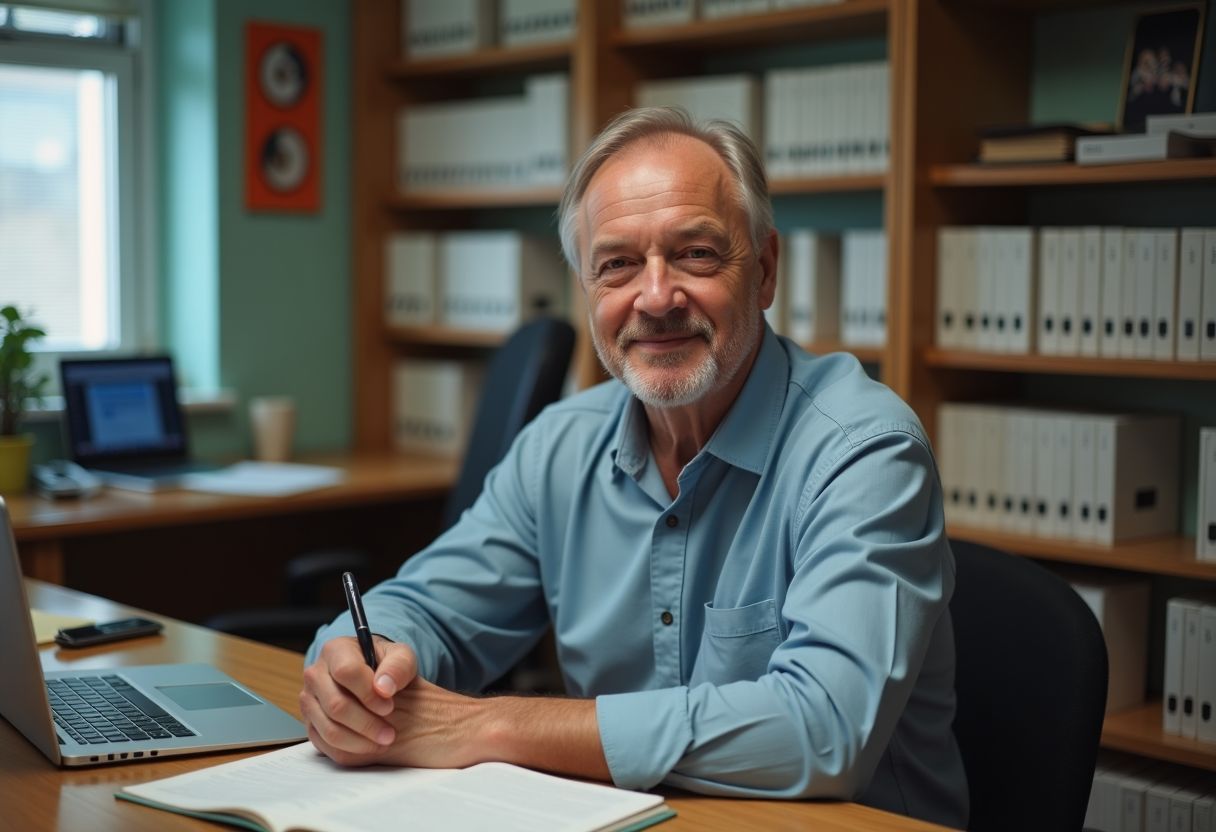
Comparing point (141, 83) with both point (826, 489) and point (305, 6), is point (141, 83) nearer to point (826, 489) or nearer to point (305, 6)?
point (305, 6)

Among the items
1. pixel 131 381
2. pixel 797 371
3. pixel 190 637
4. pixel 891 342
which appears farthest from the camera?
pixel 131 381

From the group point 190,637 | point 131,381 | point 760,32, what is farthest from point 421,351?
point 190,637

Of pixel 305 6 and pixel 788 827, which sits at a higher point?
pixel 305 6

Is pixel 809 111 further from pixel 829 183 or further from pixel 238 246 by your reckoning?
pixel 238 246

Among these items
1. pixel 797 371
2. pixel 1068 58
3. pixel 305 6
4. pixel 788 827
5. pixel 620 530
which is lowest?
pixel 788 827

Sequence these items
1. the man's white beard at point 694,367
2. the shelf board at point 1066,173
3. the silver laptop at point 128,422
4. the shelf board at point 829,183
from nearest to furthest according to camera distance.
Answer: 1. the man's white beard at point 694,367
2. the shelf board at point 1066,173
3. the shelf board at point 829,183
4. the silver laptop at point 128,422

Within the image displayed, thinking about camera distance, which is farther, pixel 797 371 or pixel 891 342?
pixel 891 342

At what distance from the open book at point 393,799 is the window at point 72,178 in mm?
2733

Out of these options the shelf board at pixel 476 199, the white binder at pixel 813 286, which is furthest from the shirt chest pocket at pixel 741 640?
the shelf board at pixel 476 199

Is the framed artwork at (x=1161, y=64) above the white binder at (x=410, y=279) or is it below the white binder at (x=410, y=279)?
above

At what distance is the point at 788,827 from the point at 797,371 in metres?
0.66

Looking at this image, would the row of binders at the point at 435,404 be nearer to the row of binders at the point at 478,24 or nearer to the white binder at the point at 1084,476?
the row of binders at the point at 478,24

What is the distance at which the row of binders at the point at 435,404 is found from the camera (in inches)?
159

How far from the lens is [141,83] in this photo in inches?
156
